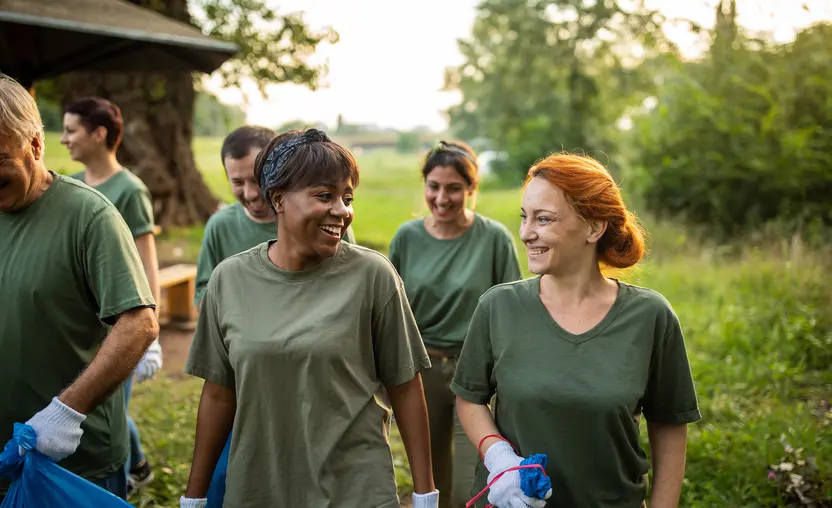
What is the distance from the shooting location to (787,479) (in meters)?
4.60

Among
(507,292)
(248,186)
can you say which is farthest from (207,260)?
(507,292)

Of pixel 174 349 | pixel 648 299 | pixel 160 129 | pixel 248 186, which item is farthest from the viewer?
pixel 160 129

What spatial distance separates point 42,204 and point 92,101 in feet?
8.14

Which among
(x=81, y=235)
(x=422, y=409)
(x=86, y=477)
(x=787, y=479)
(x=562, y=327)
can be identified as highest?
(x=81, y=235)

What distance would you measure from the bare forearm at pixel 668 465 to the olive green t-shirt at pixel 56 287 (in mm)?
1606

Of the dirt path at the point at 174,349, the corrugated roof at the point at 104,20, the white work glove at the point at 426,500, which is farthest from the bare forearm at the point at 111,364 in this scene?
the dirt path at the point at 174,349

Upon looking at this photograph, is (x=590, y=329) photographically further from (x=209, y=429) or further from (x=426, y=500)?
(x=209, y=429)

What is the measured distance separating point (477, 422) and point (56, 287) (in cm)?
133

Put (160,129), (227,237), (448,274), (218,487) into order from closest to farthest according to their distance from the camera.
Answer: (218,487) → (227,237) → (448,274) → (160,129)

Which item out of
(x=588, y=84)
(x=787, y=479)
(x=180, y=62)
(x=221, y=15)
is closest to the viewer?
(x=787, y=479)

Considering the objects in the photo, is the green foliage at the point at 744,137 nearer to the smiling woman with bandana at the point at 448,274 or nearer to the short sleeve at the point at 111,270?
the smiling woman with bandana at the point at 448,274

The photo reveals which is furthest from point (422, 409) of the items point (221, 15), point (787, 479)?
point (221, 15)

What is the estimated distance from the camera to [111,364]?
8.16ft

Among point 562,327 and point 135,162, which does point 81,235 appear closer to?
point 562,327
